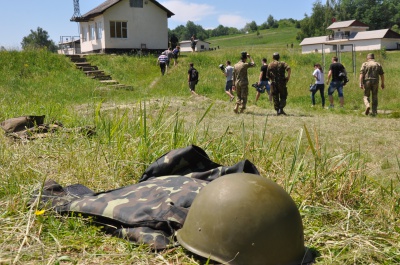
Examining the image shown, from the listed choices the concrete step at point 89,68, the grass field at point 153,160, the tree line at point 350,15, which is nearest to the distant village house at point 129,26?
the concrete step at point 89,68

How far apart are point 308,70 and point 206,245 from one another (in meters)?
27.6

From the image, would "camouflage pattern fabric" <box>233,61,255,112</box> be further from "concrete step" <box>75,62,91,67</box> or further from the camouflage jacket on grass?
"concrete step" <box>75,62,91,67</box>

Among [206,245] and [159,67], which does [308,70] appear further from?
[206,245]

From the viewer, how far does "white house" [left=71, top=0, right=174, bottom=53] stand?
34.2 meters

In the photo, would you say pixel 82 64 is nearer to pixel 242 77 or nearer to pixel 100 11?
pixel 100 11

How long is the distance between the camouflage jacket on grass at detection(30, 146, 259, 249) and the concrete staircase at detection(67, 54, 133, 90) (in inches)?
717

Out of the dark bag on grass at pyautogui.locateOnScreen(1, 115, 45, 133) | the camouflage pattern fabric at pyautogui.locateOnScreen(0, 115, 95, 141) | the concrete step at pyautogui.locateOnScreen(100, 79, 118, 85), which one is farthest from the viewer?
the concrete step at pyautogui.locateOnScreen(100, 79, 118, 85)

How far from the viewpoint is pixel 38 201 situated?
12.7 ft

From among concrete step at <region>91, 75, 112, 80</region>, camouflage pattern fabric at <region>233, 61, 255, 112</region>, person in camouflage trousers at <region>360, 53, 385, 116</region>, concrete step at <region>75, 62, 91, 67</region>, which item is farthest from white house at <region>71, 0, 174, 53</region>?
person in camouflage trousers at <region>360, 53, 385, 116</region>

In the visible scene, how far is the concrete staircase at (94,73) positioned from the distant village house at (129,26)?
4.51 m

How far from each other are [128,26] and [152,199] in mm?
32094

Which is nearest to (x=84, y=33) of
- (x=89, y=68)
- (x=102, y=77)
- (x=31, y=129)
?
(x=89, y=68)

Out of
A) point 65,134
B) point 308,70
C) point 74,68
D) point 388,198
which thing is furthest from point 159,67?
point 388,198

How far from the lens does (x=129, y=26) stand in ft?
114
